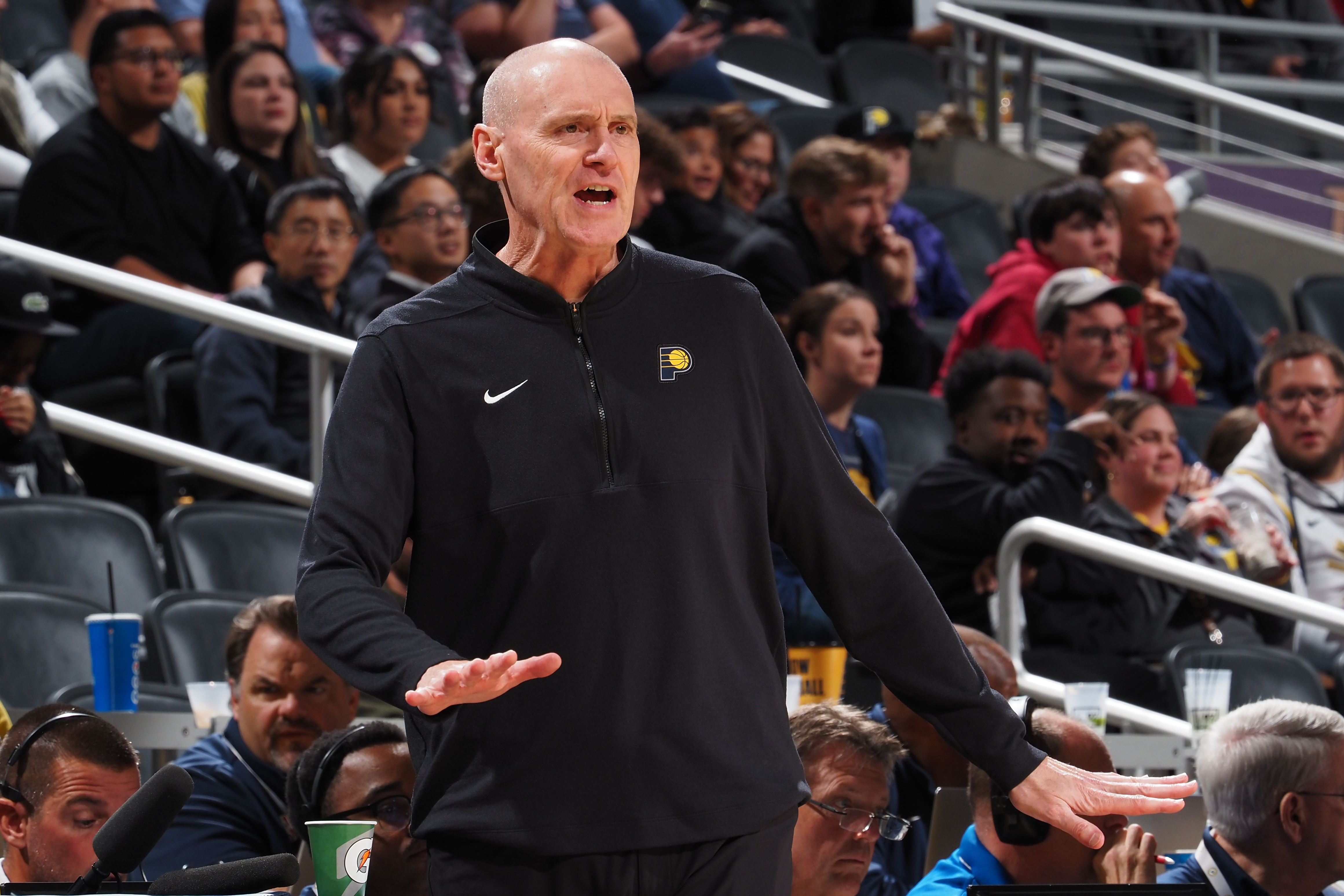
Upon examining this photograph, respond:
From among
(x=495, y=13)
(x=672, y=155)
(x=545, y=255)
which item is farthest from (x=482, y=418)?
(x=495, y=13)

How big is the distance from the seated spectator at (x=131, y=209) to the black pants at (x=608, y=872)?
368cm

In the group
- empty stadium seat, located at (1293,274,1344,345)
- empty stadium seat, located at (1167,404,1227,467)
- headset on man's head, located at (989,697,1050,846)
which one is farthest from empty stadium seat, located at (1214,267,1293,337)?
headset on man's head, located at (989,697,1050,846)

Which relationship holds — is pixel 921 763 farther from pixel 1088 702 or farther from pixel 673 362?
pixel 673 362

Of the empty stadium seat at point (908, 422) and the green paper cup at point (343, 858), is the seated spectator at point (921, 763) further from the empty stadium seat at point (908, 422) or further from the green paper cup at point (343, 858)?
the empty stadium seat at point (908, 422)

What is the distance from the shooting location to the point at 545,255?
1.85 metres

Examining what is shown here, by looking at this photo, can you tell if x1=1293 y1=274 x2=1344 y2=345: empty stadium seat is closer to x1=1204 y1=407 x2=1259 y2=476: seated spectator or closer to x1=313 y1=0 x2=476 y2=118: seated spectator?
x1=1204 y1=407 x2=1259 y2=476: seated spectator

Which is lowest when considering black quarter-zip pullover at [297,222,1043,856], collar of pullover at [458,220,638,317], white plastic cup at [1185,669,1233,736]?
white plastic cup at [1185,669,1233,736]

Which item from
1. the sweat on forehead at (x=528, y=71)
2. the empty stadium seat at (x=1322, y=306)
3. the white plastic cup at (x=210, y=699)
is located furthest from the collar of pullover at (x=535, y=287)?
the empty stadium seat at (x=1322, y=306)

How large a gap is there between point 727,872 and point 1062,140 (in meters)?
7.99

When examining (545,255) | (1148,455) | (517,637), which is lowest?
(1148,455)

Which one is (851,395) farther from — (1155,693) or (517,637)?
(517,637)

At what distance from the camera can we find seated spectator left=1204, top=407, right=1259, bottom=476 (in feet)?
18.4

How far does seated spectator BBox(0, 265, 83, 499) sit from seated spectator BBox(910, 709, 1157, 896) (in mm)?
2606

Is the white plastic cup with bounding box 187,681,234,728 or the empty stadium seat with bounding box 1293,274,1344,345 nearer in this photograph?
the white plastic cup with bounding box 187,681,234,728
